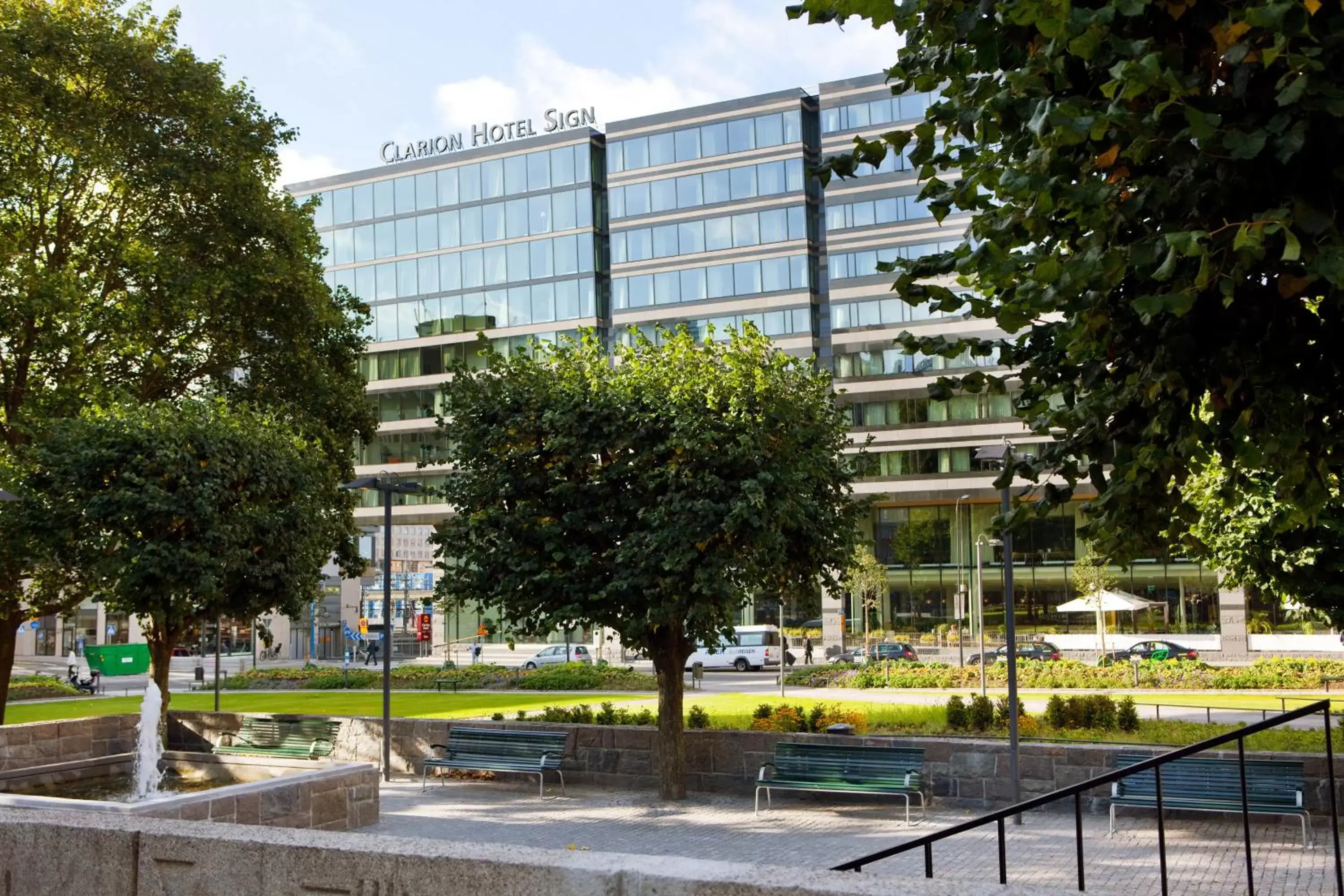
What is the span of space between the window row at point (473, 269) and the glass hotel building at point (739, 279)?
129mm

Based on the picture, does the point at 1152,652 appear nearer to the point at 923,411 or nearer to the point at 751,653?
the point at 751,653

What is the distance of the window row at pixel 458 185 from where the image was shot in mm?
71938

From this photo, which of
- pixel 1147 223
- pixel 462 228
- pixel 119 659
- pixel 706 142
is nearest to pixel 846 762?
pixel 1147 223

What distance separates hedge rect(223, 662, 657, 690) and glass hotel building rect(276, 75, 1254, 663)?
71.9ft

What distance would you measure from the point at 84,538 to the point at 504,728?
723cm

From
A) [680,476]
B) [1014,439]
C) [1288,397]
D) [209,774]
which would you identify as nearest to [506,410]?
[680,476]

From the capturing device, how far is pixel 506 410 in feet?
61.9

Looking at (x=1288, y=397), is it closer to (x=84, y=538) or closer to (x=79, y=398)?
(x=84, y=538)

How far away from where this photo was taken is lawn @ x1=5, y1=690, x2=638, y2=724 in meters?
32.3

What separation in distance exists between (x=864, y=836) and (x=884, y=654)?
124 feet

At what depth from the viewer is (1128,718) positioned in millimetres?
19062

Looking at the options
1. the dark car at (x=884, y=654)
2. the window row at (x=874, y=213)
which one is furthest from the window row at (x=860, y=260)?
the dark car at (x=884, y=654)

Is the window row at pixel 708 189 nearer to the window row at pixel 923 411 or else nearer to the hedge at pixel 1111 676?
the window row at pixel 923 411

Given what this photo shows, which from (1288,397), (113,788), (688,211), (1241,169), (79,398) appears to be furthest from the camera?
(688,211)
